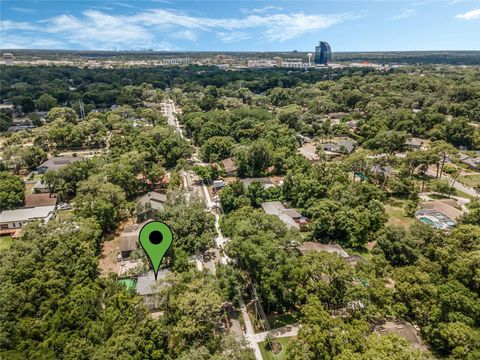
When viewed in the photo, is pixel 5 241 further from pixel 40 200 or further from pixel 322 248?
pixel 322 248

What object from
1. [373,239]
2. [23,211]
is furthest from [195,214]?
[23,211]

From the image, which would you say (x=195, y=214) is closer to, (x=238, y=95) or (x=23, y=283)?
(x=23, y=283)

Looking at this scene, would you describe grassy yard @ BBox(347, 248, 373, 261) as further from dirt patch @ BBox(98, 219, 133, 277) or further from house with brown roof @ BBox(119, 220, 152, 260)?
dirt patch @ BBox(98, 219, 133, 277)

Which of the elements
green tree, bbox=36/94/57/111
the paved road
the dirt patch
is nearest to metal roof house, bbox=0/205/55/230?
the dirt patch

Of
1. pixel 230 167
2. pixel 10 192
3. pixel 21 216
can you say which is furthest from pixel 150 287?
pixel 230 167

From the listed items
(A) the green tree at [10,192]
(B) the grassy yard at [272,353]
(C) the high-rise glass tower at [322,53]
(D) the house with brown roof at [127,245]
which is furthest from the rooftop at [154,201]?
(C) the high-rise glass tower at [322,53]

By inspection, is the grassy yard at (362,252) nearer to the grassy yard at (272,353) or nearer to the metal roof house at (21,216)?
the grassy yard at (272,353)
